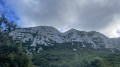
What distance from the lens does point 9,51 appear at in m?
21.1

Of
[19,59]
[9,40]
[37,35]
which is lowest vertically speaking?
[19,59]

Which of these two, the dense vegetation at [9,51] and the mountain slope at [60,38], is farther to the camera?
the mountain slope at [60,38]

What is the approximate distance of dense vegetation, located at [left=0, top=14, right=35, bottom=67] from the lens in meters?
19.6

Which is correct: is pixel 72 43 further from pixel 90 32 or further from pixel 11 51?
pixel 11 51

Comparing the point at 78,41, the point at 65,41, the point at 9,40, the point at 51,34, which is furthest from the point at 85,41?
the point at 9,40

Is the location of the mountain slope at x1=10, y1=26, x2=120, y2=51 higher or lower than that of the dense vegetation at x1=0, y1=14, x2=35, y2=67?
higher

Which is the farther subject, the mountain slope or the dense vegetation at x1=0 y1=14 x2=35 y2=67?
the mountain slope

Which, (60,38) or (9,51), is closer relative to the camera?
(9,51)

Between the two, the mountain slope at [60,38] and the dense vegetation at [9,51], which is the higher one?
the mountain slope at [60,38]

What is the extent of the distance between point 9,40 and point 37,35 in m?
136

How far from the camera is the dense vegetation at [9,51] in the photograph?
19.6 meters

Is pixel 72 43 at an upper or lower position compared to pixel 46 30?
lower

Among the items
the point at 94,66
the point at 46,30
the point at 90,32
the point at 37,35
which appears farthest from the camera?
the point at 90,32

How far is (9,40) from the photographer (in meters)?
22.9
